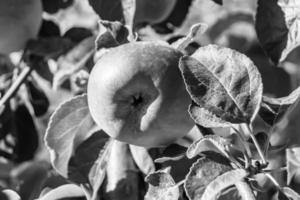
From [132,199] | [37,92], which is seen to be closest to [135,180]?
[132,199]

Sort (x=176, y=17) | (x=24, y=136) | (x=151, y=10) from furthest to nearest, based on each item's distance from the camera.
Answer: (x=24, y=136), (x=176, y=17), (x=151, y=10)

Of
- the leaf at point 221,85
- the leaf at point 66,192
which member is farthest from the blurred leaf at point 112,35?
the leaf at point 66,192

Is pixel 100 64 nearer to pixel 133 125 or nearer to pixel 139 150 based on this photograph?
pixel 133 125

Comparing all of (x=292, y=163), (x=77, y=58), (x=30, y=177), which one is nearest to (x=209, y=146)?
(x=292, y=163)

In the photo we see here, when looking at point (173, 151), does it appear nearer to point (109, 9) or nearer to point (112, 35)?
point (112, 35)

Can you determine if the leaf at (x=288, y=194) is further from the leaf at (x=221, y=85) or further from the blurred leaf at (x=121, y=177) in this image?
the blurred leaf at (x=121, y=177)

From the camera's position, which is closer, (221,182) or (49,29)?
(221,182)
